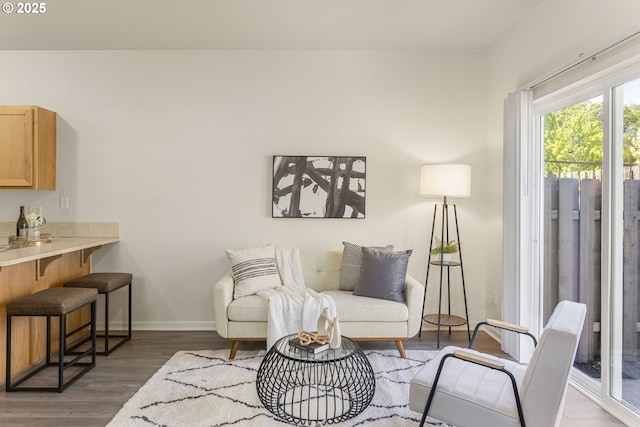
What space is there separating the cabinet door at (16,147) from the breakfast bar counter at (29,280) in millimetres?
611

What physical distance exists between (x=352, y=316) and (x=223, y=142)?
2.16 meters

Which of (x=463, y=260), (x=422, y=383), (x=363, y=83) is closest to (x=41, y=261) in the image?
(x=422, y=383)

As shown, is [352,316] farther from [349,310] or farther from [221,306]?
[221,306]

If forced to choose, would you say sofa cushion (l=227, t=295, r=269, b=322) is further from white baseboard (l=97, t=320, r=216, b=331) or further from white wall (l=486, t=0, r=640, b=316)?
white wall (l=486, t=0, r=640, b=316)

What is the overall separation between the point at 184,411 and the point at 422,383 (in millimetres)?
1423

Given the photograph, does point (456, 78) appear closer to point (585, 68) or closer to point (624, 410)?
point (585, 68)

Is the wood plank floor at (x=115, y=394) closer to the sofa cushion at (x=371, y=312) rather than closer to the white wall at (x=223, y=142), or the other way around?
the sofa cushion at (x=371, y=312)

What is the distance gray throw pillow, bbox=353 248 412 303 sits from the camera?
134 inches

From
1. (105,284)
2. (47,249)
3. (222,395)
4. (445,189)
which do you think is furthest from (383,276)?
(47,249)

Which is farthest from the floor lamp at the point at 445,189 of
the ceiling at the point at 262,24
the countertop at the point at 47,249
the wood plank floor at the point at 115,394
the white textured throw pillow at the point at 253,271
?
the countertop at the point at 47,249

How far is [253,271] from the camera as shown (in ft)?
11.6

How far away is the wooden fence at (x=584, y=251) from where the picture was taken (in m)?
2.37

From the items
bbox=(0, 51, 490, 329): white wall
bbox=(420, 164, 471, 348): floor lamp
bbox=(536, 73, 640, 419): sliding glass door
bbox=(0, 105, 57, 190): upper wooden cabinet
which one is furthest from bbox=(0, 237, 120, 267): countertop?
bbox=(536, 73, 640, 419): sliding glass door

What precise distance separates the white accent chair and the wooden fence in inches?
29.7
